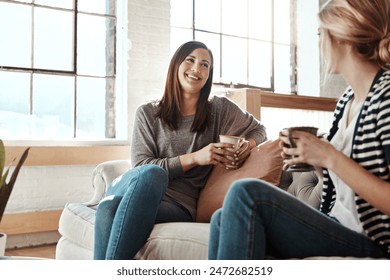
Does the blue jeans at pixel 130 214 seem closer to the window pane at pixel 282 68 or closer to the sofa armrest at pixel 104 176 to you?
the sofa armrest at pixel 104 176

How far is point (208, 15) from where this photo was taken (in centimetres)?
323

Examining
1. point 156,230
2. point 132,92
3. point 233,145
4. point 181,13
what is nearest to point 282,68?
point 181,13

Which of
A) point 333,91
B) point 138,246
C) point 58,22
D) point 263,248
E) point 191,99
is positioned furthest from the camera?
point 333,91

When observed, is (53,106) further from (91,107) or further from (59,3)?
(59,3)

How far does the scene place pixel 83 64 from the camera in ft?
8.93

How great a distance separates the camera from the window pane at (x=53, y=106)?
257 cm

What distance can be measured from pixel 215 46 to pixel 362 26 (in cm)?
243

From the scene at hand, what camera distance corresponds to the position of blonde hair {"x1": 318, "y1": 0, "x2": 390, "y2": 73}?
92 centimetres

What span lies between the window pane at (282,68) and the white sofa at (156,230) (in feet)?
6.62

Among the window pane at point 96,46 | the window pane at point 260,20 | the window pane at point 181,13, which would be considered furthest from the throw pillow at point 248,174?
the window pane at point 260,20

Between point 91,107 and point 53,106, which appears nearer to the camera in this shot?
point 53,106

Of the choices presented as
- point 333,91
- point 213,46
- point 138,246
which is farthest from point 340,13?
point 333,91

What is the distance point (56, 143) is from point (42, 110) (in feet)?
0.66

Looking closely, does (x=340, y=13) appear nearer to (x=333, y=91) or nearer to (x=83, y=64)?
(x=83, y=64)
